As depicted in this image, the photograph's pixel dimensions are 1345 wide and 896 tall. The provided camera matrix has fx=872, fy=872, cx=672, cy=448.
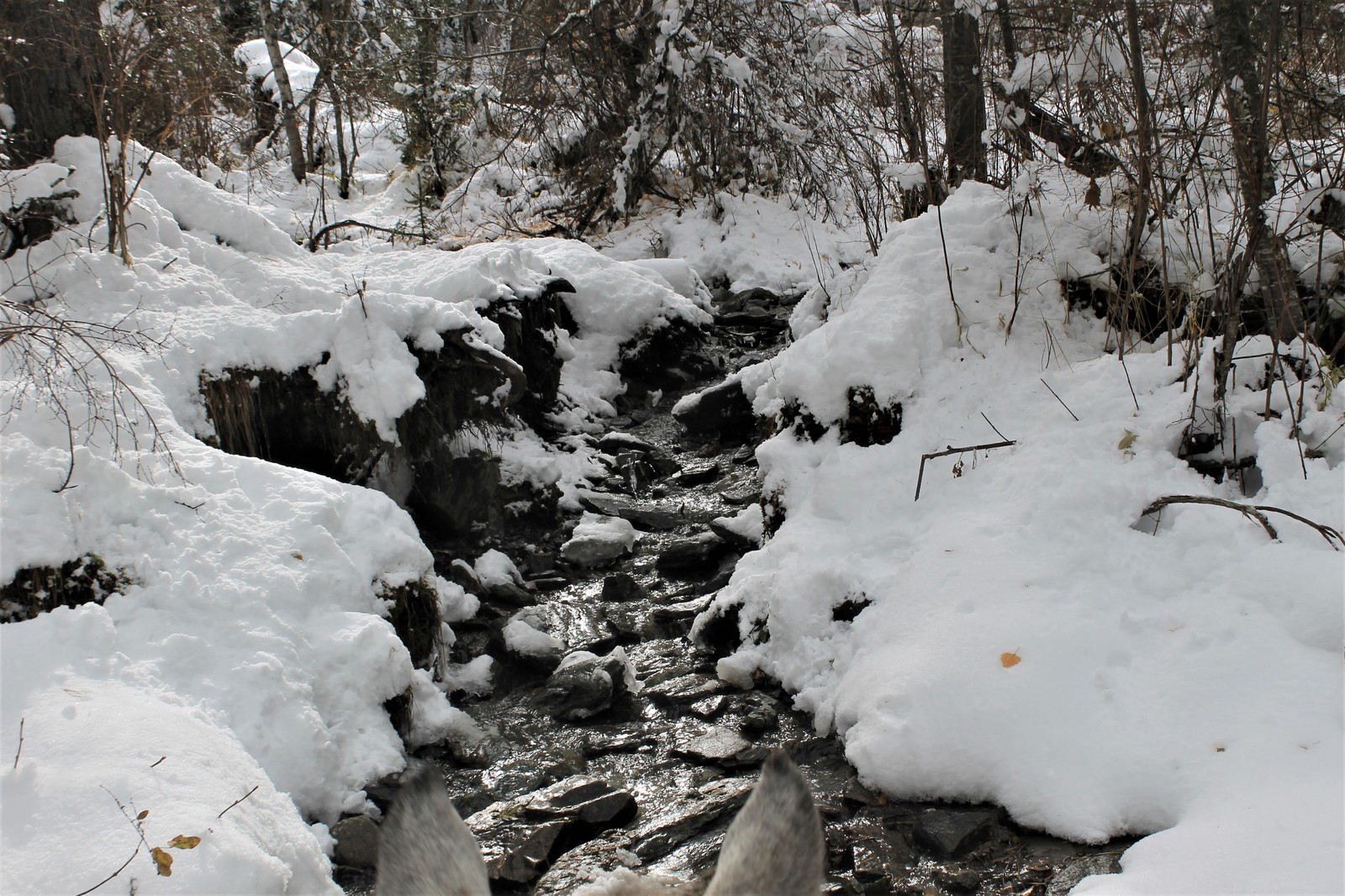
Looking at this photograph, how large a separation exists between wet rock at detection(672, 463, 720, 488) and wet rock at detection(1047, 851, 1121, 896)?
461cm

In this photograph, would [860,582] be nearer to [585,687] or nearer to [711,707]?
[711,707]

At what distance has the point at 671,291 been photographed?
10125 millimetres

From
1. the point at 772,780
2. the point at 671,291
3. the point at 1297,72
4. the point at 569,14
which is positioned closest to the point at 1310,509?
the point at 1297,72

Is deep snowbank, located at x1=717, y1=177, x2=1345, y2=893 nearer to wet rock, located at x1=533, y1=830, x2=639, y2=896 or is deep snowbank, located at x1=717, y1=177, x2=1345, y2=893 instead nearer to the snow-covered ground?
the snow-covered ground

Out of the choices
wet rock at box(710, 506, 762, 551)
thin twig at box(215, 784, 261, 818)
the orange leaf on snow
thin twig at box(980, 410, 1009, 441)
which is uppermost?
thin twig at box(980, 410, 1009, 441)

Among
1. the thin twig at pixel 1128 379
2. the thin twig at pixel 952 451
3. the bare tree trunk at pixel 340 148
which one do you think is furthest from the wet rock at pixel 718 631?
the bare tree trunk at pixel 340 148

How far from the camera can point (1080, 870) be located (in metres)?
3.05

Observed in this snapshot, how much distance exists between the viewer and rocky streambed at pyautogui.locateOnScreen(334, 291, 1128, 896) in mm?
3326

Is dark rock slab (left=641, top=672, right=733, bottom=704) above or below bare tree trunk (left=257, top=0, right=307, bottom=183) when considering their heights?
below

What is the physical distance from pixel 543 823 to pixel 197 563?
1.95 m

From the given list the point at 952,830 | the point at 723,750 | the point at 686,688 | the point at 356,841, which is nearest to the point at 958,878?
the point at 952,830

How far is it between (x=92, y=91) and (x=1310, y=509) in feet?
24.3

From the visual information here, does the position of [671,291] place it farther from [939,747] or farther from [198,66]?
[939,747]

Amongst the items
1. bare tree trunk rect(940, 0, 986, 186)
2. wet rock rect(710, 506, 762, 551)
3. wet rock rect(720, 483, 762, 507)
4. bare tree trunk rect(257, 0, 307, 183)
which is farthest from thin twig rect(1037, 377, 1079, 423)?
bare tree trunk rect(257, 0, 307, 183)
